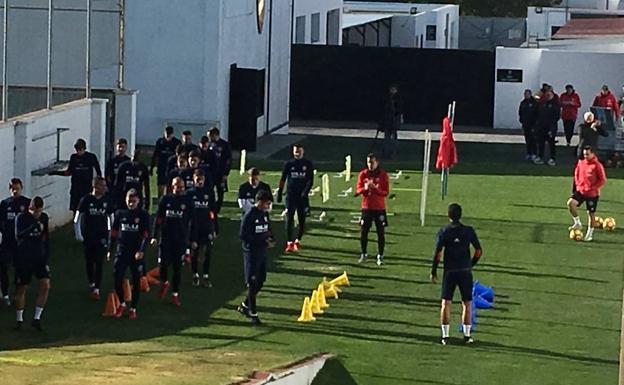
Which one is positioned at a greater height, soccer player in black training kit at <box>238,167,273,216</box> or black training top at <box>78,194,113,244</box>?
soccer player in black training kit at <box>238,167,273,216</box>

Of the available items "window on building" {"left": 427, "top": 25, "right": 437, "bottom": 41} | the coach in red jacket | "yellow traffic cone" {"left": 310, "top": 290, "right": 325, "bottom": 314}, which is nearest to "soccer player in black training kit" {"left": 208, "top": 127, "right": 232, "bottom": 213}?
"yellow traffic cone" {"left": 310, "top": 290, "right": 325, "bottom": 314}

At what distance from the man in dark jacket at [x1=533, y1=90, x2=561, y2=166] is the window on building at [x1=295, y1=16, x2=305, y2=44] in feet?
42.2

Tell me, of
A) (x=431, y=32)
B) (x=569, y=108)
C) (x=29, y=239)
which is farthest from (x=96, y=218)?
(x=431, y=32)

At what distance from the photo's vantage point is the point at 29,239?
1991 cm

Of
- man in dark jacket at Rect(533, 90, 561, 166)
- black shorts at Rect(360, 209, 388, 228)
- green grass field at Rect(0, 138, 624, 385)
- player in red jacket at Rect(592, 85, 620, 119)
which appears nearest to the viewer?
green grass field at Rect(0, 138, 624, 385)

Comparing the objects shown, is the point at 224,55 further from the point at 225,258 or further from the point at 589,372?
the point at 589,372

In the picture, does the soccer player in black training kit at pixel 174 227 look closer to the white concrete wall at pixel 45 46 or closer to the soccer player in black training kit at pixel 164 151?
the soccer player in black training kit at pixel 164 151

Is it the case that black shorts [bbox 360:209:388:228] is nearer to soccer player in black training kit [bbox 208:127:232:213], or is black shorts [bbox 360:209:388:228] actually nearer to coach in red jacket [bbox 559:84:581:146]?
soccer player in black training kit [bbox 208:127:232:213]

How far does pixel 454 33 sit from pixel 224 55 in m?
31.5

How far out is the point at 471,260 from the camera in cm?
1945

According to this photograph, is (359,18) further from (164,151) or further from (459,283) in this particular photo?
(459,283)

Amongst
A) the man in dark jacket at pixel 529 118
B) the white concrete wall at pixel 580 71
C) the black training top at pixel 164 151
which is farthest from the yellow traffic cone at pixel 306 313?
the white concrete wall at pixel 580 71

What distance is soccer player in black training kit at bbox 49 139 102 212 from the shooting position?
25.5 meters

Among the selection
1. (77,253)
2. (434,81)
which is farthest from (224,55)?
(77,253)
